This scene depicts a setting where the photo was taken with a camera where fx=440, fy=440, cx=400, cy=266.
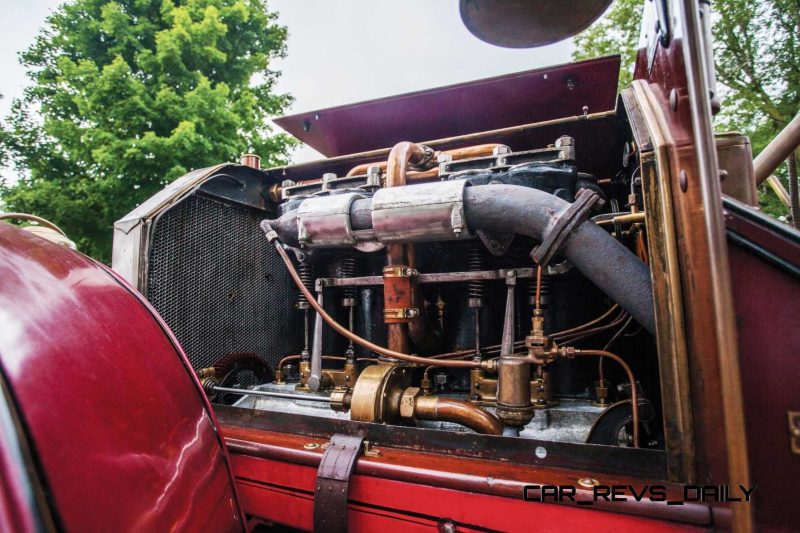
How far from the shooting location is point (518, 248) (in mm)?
1891

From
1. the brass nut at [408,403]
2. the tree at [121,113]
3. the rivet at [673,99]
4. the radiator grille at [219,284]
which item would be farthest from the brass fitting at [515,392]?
the tree at [121,113]

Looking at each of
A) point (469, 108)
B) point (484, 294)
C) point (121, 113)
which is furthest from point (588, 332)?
point (121, 113)

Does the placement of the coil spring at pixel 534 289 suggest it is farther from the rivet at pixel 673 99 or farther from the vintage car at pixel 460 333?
the rivet at pixel 673 99

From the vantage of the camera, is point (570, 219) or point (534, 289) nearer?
point (570, 219)

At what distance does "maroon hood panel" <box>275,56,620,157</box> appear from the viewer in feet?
7.60

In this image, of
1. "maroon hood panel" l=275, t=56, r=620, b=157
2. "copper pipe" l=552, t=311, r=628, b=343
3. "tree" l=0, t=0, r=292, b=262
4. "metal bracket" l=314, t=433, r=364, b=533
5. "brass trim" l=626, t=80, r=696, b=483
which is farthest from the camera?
"tree" l=0, t=0, r=292, b=262

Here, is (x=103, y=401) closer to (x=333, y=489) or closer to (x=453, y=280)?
(x=333, y=489)

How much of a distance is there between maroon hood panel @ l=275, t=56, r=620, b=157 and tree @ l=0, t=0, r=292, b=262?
19.9 feet

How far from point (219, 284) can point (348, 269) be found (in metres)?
0.71

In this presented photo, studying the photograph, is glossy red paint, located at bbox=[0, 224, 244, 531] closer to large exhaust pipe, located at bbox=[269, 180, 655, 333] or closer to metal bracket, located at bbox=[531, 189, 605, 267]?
large exhaust pipe, located at bbox=[269, 180, 655, 333]

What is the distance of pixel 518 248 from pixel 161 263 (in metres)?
1.59

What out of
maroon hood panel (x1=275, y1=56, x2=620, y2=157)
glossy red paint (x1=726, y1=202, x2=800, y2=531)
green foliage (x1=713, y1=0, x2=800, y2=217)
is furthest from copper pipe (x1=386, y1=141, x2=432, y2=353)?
green foliage (x1=713, y1=0, x2=800, y2=217)

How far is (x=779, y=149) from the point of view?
1613 mm

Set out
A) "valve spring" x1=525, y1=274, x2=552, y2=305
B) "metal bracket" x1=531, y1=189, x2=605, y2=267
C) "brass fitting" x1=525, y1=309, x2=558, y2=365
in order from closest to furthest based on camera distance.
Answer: "metal bracket" x1=531, y1=189, x2=605, y2=267 → "brass fitting" x1=525, y1=309, x2=558, y2=365 → "valve spring" x1=525, y1=274, x2=552, y2=305
